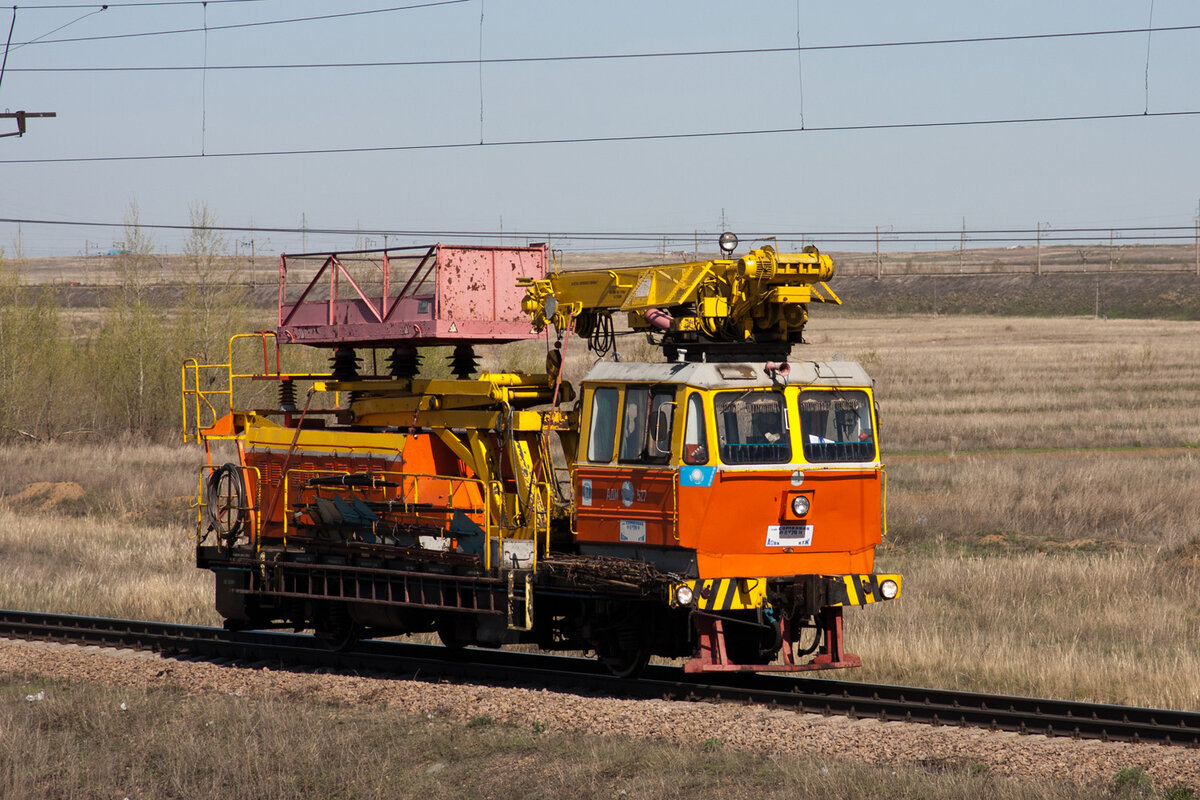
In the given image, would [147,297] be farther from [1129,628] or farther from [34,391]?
[1129,628]

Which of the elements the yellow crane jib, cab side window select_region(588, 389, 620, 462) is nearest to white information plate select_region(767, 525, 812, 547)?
cab side window select_region(588, 389, 620, 462)

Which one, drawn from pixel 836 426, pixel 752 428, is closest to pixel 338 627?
pixel 752 428

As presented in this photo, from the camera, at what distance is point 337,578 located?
46.7ft

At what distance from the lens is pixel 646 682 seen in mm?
12555

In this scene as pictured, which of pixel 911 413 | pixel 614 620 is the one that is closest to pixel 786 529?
pixel 614 620

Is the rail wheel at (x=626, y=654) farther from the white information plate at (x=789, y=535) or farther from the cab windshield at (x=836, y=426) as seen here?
the cab windshield at (x=836, y=426)

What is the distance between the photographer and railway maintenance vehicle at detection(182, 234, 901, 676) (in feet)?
38.3

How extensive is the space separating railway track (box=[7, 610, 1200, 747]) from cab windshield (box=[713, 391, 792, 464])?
2184mm

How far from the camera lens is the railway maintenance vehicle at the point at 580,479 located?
11.7 metres

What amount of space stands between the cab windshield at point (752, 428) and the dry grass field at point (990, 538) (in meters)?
3.33

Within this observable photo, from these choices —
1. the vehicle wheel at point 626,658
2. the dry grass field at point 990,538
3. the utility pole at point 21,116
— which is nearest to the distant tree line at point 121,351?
the dry grass field at point 990,538

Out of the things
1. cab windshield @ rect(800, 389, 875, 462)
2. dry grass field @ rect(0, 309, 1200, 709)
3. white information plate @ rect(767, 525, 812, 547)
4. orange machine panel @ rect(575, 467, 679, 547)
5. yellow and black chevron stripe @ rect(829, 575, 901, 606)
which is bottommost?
dry grass field @ rect(0, 309, 1200, 709)

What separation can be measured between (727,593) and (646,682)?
1632 mm

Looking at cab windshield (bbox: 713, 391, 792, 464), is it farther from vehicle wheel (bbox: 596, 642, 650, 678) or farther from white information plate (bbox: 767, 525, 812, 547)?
vehicle wheel (bbox: 596, 642, 650, 678)
